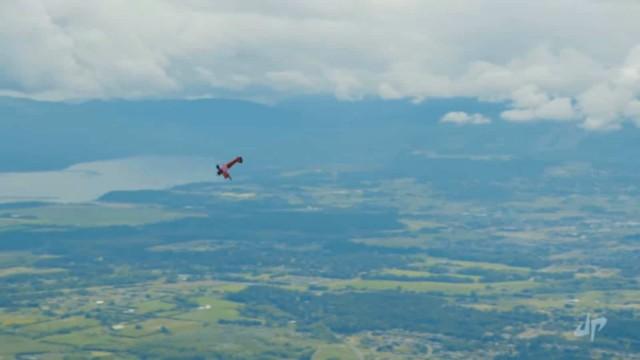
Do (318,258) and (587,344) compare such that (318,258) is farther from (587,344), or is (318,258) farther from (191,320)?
(587,344)

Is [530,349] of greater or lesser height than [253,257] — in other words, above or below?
below

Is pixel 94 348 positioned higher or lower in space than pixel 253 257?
lower

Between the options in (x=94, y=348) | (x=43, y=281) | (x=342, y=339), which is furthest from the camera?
(x=43, y=281)

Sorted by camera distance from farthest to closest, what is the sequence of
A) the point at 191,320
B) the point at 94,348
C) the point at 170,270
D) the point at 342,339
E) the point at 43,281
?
the point at 170,270, the point at 43,281, the point at 191,320, the point at 342,339, the point at 94,348

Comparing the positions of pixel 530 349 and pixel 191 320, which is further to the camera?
pixel 191 320

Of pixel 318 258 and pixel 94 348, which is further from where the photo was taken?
pixel 318 258

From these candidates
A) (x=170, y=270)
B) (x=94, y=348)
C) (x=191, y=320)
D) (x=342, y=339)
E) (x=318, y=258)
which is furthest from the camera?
(x=318, y=258)

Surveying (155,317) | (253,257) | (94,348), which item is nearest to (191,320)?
(155,317)

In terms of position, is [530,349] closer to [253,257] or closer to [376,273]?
[376,273]

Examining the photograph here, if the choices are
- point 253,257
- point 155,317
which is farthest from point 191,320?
point 253,257
